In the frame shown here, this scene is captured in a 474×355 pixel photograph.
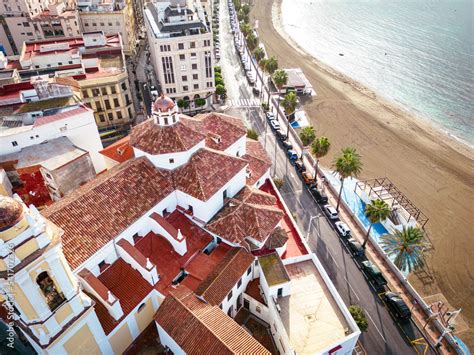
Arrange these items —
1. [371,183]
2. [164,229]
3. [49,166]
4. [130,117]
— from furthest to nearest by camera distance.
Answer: [130,117]
[371,183]
[49,166]
[164,229]

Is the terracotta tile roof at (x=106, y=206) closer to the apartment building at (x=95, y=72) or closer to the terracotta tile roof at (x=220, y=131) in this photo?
the terracotta tile roof at (x=220, y=131)

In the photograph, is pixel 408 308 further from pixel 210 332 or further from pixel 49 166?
pixel 49 166

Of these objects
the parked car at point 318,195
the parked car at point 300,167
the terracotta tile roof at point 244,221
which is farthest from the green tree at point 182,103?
the terracotta tile roof at point 244,221

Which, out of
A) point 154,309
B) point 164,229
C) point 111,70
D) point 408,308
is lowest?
point 408,308

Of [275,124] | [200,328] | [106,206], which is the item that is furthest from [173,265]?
[275,124]

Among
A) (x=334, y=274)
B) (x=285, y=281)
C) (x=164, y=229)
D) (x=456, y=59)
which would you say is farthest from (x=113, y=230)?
(x=456, y=59)

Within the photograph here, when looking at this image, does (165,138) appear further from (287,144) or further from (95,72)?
(95,72)
